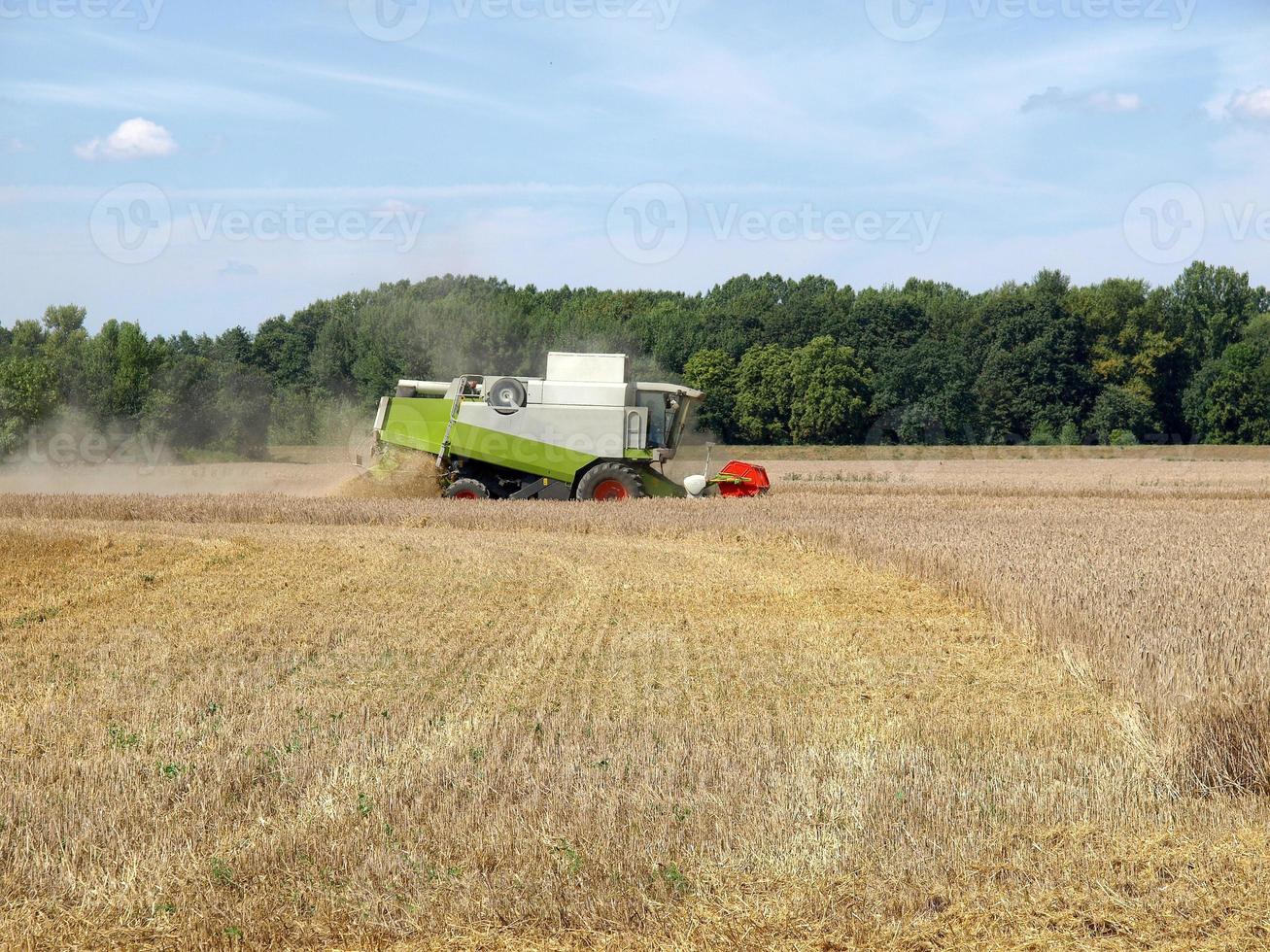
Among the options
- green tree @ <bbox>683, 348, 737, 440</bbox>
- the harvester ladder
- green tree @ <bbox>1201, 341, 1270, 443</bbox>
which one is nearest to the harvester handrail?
the harvester ladder

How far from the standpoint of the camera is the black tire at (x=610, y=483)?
870 inches

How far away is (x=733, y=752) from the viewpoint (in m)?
6.31

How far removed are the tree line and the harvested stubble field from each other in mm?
39105

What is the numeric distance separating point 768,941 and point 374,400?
5304cm

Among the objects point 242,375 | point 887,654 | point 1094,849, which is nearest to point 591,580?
point 887,654

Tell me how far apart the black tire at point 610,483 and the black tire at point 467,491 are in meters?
1.79

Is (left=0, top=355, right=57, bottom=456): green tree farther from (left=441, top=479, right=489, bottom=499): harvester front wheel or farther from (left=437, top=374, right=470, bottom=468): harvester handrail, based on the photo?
(left=441, top=479, right=489, bottom=499): harvester front wheel

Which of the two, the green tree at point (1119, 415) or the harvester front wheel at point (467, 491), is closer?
the harvester front wheel at point (467, 491)

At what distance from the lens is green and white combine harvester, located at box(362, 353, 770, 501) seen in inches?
873

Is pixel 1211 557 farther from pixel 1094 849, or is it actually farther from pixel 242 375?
pixel 242 375

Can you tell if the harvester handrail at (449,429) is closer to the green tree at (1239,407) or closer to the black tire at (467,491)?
the black tire at (467,491)

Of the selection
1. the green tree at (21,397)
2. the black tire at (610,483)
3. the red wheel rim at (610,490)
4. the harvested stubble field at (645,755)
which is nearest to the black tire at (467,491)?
the black tire at (610,483)

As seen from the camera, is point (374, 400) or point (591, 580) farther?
point (374, 400)

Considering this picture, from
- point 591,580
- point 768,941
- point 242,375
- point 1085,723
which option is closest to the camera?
point 768,941
